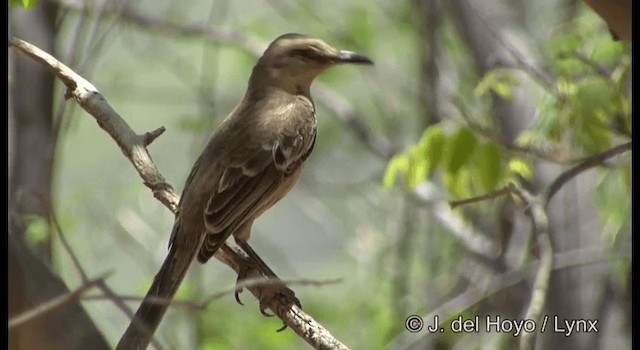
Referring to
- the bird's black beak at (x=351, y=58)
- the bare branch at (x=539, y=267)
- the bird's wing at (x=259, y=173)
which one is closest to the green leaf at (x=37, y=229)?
the bird's wing at (x=259, y=173)

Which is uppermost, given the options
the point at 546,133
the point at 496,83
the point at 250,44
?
the point at 250,44

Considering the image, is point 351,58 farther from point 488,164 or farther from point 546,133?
point 546,133

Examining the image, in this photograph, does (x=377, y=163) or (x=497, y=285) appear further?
(x=377, y=163)

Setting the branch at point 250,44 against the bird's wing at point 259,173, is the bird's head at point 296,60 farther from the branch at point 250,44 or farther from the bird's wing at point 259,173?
the branch at point 250,44

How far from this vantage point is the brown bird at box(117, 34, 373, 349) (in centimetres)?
410

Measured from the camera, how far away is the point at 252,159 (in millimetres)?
4480

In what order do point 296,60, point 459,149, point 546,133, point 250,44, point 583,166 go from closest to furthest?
point 583,166, point 459,149, point 546,133, point 296,60, point 250,44

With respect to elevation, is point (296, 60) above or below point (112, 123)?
above

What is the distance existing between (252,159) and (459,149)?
2.92 ft

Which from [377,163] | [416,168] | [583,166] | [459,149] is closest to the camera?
[583,166]

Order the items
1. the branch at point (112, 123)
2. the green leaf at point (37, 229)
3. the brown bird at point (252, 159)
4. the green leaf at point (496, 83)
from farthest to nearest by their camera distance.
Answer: the green leaf at point (37, 229), the green leaf at point (496, 83), the brown bird at point (252, 159), the branch at point (112, 123)

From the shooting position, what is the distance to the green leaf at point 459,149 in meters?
4.22

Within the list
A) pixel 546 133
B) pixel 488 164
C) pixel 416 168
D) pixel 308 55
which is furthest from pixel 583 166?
pixel 308 55
